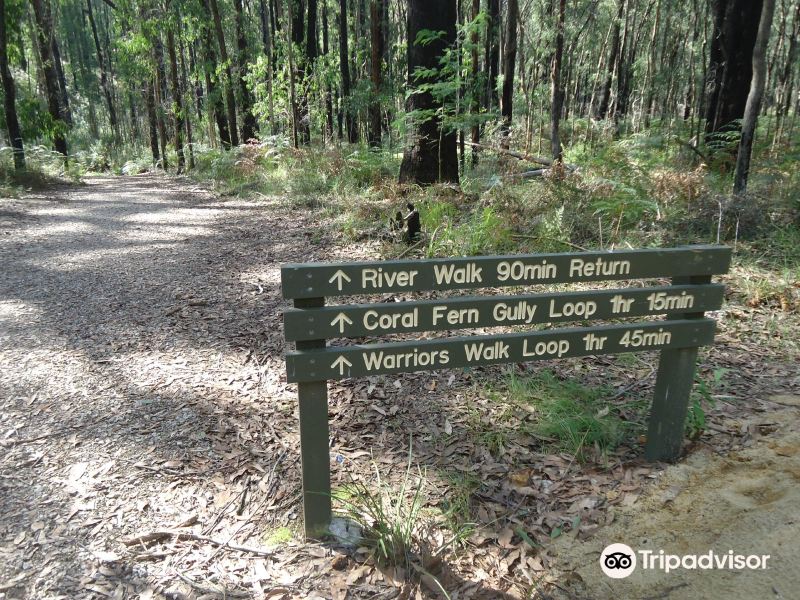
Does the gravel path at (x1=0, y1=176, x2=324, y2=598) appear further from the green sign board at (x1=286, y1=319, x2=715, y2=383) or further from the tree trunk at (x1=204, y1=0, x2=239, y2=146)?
the tree trunk at (x1=204, y1=0, x2=239, y2=146)

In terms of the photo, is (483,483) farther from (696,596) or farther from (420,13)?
(420,13)

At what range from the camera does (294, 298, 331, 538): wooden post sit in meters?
2.42

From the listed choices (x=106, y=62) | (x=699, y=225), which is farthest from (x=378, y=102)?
(x=106, y=62)

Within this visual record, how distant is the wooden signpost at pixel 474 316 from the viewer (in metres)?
2.34

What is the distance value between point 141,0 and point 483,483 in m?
22.8

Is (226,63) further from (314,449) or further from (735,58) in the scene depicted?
(314,449)

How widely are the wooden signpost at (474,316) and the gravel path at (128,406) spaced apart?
2.68 feet

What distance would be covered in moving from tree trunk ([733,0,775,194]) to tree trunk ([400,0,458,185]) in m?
3.95

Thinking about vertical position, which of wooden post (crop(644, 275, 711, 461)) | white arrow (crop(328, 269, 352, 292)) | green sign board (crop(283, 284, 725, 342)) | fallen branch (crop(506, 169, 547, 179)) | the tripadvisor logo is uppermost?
white arrow (crop(328, 269, 352, 292))

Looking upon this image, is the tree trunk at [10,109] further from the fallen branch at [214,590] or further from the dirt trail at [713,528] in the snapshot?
the dirt trail at [713,528]

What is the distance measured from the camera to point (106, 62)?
167 feet

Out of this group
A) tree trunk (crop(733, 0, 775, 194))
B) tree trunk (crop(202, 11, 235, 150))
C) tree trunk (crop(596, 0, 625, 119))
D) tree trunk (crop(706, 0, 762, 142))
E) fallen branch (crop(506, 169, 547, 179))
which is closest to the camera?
tree trunk (crop(733, 0, 775, 194))

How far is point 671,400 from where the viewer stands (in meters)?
2.96

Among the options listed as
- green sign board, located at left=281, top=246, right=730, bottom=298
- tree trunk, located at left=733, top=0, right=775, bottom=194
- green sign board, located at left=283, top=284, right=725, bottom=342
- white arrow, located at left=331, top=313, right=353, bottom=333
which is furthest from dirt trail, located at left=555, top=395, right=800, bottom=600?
tree trunk, located at left=733, top=0, right=775, bottom=194
